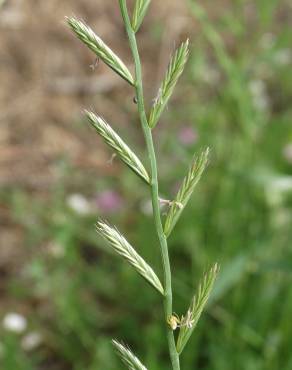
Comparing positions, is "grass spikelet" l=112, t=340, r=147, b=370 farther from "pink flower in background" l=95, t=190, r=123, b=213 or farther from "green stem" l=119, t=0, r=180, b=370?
"pink flower in background" l=95, t=190, r=123, b=213

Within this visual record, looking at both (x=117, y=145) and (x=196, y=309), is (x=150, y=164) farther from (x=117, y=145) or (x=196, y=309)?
(x=196, y=309)

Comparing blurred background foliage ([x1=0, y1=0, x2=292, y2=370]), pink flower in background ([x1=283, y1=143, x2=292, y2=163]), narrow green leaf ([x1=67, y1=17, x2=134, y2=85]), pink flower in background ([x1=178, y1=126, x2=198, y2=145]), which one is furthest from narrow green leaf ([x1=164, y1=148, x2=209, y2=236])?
pink flower in background ([x1=178, y1=126, x2=198, y2=145])

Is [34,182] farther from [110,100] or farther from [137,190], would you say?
[110,100]

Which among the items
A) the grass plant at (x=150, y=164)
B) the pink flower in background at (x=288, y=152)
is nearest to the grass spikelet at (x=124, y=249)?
the grass plant at (x=150, y=164)

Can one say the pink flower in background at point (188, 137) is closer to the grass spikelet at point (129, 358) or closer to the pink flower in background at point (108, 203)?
the pink flower in background at point (108, 203)

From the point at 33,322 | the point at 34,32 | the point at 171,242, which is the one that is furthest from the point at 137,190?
the point at 34,32
